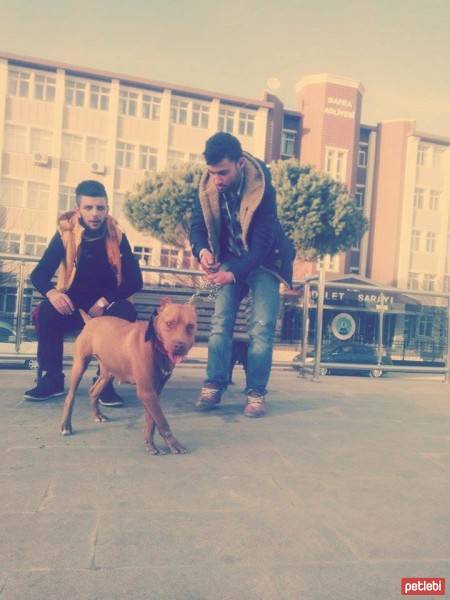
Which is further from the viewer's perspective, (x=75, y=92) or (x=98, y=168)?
(x=98, y=168)

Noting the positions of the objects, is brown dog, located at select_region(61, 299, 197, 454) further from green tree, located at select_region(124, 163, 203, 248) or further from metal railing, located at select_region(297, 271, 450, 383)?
green tree, located at select_region(124, 163, 203, 248)

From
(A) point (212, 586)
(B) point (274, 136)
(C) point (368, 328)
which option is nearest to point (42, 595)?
(A) point (212, 586)

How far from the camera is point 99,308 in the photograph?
368cm

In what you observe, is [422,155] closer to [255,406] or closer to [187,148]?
[187,148]

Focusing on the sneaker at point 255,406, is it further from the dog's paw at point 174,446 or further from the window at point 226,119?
the window at point 226,119

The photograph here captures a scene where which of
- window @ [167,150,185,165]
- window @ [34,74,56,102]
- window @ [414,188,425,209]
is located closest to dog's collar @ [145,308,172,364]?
window @ [167,150,185,165]

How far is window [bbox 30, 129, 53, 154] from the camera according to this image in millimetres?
33344

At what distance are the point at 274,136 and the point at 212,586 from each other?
133 feet

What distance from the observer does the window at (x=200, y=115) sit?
120 feet

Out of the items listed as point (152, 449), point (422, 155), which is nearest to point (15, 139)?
point (422, 155)

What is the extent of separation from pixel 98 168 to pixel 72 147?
7.22 feet

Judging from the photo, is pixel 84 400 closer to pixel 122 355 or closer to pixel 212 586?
pixel 122 355

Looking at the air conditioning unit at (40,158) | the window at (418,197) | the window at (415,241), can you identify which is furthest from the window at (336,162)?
the air conditioning unit at (40,158)

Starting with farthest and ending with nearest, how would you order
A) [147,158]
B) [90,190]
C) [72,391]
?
[147,158]
[90,190]
[72,391]
